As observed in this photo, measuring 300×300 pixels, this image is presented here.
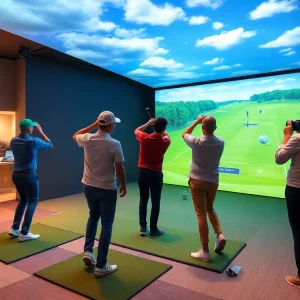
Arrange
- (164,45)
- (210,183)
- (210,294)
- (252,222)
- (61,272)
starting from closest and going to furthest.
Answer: (210,294), (61,272), (210,183), (252,222), (164,45)

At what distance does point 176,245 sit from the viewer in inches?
127

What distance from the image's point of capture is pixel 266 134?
5.77m

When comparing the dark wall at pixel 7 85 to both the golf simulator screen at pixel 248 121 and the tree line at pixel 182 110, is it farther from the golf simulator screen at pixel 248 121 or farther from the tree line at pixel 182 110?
the golf simulator screen at pixel 248 121

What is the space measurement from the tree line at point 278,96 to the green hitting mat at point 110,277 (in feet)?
14.2

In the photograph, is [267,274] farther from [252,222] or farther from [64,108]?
[64,108]

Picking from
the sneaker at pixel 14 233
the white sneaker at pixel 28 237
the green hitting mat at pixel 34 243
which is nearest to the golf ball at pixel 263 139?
the green hitting mat at pixel 34 243

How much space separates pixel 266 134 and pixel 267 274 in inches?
147

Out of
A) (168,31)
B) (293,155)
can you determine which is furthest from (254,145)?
(293,155)

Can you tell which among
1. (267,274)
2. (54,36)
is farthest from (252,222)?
(54,36)

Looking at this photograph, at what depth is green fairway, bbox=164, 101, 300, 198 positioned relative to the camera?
5612 mm

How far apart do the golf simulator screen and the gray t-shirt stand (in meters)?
3.36

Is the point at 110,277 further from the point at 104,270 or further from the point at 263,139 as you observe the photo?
the point at 263,139

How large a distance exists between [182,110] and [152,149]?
12.4 ft

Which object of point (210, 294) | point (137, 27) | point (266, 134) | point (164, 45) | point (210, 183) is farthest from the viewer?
point (266, 134)
